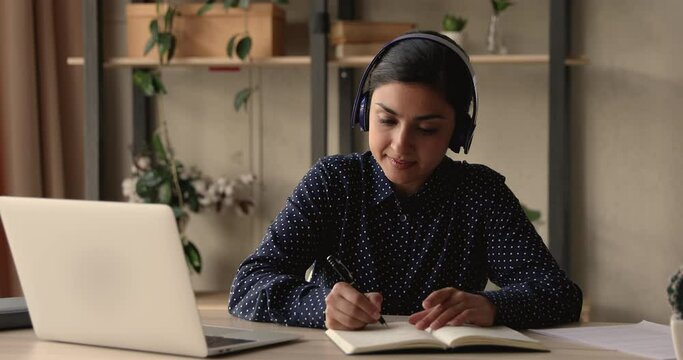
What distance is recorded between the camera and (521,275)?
1.77 metres

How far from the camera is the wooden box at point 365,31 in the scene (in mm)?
3160

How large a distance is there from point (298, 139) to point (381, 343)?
7.48 feet

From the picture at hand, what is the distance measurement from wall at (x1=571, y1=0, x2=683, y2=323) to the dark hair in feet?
5.35

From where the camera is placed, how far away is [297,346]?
139cm

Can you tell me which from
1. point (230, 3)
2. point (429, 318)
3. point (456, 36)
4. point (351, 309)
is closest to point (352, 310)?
point (351, 309)

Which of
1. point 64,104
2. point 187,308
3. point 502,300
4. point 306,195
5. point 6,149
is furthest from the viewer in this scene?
point 64,104

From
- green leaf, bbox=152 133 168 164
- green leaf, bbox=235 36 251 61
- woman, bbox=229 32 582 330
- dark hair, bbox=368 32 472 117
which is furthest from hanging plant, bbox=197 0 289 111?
dark hair, bbox=368 32 472 117

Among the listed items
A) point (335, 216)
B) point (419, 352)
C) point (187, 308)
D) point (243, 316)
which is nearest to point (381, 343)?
point (419, 352)

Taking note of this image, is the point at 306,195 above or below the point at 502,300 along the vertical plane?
above

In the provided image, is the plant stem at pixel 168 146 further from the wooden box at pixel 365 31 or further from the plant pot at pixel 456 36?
the plant pot at pixel 456 36

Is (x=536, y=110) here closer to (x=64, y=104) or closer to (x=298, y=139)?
(x=298, y=139)

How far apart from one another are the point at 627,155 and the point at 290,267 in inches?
71.9

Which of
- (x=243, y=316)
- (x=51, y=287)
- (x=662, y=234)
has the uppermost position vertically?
(x=51, y=287)

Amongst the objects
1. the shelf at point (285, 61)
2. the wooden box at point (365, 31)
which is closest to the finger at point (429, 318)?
the shelf at point (285, 61)
